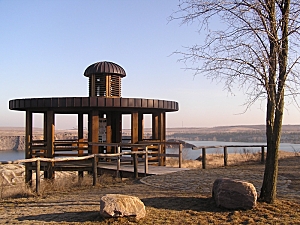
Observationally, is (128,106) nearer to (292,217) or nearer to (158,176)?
(158,176)

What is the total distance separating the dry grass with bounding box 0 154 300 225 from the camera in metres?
5.98

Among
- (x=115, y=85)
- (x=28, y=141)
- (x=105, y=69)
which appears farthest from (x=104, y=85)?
(x=28, y=141)

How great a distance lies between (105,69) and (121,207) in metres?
11.8

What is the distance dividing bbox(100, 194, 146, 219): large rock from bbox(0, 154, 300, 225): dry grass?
10cm

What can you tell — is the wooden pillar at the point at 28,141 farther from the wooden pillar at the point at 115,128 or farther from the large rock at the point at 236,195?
the large rock at the point at 236,195

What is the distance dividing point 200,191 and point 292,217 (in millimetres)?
3029

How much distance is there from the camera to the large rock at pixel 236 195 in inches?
257

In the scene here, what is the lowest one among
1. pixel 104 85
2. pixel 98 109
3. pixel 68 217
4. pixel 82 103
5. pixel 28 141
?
pixel 68 217

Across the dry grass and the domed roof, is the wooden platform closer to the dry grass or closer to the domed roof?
the domed roof

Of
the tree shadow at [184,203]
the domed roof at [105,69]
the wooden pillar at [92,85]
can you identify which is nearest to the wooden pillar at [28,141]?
the wooden pillar at [92,85]

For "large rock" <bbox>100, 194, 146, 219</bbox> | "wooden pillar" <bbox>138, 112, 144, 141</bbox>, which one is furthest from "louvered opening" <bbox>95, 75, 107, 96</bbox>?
"large rock" <bbox>100, 194, 146, 219</bbox>

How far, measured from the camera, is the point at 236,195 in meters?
6.57

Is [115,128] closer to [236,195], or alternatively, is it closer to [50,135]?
[50,135]

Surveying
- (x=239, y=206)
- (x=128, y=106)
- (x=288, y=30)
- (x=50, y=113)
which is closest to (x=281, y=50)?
(x=288, y=30)
